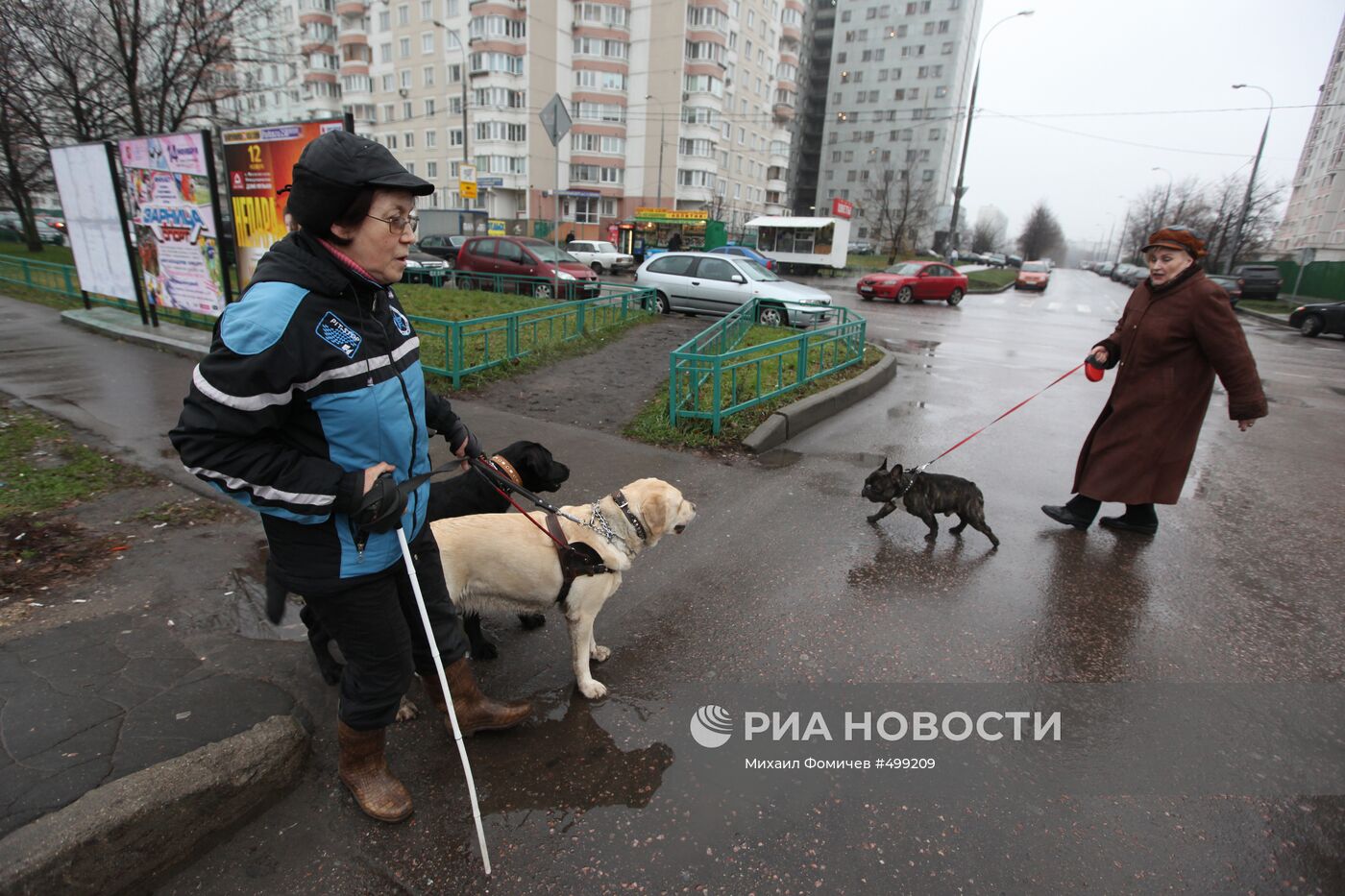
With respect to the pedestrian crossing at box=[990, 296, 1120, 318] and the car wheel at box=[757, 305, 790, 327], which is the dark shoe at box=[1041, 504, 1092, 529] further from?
the pedestrian crossing at box=[990, 296, 1120, 318]

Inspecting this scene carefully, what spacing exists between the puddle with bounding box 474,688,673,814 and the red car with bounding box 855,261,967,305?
70.3 feet

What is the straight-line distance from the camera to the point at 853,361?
953 cm

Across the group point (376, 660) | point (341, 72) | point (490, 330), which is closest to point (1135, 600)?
point (376, 660)

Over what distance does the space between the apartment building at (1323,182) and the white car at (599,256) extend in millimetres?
54469

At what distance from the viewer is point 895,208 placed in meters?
72.8

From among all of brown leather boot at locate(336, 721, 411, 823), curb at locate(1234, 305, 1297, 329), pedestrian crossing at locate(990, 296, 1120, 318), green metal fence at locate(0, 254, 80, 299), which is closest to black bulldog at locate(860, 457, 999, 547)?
brown leather boot at locate(336, 721, 411, 823)

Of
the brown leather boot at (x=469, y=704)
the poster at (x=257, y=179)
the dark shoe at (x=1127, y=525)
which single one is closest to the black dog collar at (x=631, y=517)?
the brown leather boot at (x=469, y=704)

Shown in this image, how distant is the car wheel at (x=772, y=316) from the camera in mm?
13734

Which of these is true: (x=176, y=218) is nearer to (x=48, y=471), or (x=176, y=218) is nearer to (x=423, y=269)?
(x=48, y=471)

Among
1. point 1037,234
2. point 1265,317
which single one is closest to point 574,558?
point 1265,317

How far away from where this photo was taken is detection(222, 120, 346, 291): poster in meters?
8.03

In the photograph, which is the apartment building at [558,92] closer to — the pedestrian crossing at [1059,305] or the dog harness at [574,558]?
the pedestrian crossing at [1059,305]

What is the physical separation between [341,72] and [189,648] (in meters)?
73.7

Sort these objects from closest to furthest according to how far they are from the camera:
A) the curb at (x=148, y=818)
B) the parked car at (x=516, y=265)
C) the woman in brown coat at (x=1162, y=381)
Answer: the curb at (x=148, y=818), the woman in brown coat at (x=1162, y=381), the parked car at (x=516, y=265)
